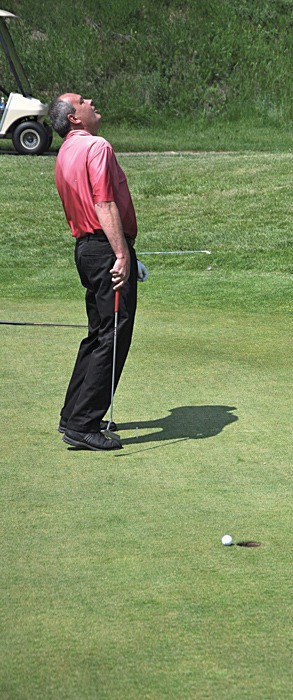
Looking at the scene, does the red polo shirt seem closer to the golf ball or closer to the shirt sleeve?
the shirt sleeve

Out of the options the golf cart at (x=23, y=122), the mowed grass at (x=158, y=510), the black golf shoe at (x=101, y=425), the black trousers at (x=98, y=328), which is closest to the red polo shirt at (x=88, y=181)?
the black trousers at (x=98, y=328)

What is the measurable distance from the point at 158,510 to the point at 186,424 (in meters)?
1.57

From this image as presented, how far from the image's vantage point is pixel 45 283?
1158 centimetres

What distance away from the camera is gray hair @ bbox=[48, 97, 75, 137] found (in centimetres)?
577

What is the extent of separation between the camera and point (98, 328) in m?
Result: 6.03

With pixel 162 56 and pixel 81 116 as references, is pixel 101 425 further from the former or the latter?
pixel 162 56

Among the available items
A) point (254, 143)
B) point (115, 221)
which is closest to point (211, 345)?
point (115, 221)

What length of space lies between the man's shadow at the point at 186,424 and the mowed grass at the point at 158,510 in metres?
0.01

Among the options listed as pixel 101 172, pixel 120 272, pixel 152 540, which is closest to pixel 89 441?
pixel 120 272

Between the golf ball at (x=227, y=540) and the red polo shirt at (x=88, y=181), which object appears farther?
the red polo shirt at (x=88, y=181)

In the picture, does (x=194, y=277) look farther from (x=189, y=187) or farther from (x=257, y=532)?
(x=257, y=532)

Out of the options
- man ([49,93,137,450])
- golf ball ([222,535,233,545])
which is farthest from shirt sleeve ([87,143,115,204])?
golf ball ([222,535,233,545])

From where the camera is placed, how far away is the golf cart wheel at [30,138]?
73.0 feet

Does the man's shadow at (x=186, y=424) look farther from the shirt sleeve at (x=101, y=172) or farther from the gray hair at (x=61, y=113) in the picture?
the gray hair at (x=61, y=113)
